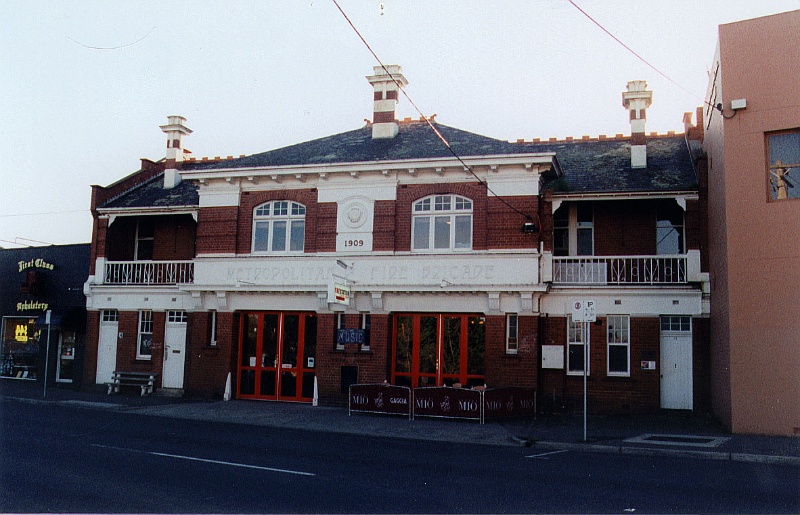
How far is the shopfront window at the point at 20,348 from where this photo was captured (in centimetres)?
2805

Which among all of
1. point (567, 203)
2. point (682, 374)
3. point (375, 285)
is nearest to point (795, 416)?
point (682, 374)

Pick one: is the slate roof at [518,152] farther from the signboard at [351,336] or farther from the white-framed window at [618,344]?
the signboard at [351,336]

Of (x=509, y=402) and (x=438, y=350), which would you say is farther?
(x=438, y=350)

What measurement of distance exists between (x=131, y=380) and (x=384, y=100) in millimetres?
12241

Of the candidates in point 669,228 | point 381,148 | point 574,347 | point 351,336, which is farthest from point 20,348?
point 669,228

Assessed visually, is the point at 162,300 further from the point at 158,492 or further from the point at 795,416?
the point at 795,416

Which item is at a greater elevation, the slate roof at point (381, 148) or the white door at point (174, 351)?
the slate roof at point (381, 148)

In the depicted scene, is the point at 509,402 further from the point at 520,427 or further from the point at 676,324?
the point at 676,324

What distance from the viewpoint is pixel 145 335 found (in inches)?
980

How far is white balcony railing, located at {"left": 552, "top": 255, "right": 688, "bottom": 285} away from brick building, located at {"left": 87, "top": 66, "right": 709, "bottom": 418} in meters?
0.06

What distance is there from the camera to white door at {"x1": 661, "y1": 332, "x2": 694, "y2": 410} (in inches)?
779

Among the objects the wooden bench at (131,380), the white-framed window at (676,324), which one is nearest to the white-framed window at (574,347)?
the white-framed window at (676,324)

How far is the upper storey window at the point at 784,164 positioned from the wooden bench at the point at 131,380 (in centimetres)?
1860

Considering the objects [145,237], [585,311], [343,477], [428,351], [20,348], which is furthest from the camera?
[20,348]
